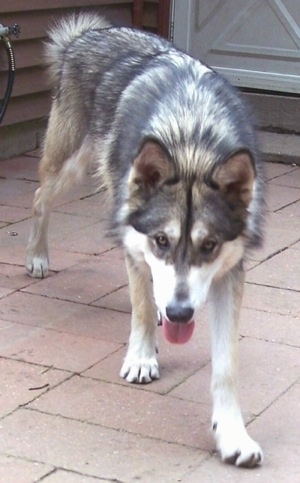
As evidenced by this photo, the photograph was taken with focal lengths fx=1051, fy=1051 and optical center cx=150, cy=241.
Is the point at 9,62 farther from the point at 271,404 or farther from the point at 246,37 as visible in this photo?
the point at 271,404

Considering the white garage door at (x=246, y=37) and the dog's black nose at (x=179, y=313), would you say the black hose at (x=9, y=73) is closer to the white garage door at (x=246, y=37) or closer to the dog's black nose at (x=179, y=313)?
the white garage door at (x=246, y=37)

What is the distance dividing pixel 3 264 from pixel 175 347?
1.42 m

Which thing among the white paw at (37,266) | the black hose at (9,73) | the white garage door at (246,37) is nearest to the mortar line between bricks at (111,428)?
the white paw at (37,266)

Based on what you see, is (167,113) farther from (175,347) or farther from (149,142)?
(175,347)

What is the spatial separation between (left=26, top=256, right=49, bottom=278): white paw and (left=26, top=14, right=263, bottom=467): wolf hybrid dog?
86 cm

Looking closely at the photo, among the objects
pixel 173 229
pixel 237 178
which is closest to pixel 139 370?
pixel 173 229

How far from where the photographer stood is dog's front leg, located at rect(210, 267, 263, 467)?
3.76 meters

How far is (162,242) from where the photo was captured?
146 inches

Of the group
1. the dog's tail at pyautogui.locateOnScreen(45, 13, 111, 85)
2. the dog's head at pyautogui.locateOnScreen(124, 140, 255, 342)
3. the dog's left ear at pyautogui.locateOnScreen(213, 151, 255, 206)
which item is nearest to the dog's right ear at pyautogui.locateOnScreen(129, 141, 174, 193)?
the dog's head at pyautogui.locateOnScreen(124, 140, 255, 342)

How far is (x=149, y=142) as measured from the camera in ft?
12.0

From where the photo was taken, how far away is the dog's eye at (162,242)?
145 inches

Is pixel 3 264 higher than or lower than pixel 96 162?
lower

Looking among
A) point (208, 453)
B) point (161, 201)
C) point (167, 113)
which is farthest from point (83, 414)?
point (167, 113)

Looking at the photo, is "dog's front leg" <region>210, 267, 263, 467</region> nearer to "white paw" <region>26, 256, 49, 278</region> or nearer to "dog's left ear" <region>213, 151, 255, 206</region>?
"dog's left ear" <region>213, 151, 255, 206</region>
